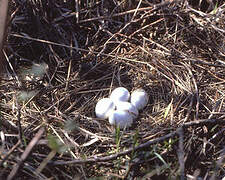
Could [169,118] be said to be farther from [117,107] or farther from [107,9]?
[107,9]

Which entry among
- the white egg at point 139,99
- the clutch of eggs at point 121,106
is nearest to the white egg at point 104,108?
the clutch of eggs at point 121,106

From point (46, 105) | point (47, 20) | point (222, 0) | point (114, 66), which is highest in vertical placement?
point (222, 0)

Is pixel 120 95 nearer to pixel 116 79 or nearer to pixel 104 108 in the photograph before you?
pixel 104 108

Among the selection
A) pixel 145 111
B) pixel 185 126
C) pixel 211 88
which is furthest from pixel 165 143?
pixel 211 88

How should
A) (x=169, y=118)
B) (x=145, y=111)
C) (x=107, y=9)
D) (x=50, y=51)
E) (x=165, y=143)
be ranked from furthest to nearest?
(x=107, y=9), (x=50, y=51), (x=145, y=111), (x=169, y=118), (x=165, y=143)

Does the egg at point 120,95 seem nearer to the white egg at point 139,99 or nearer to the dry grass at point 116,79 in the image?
the white egg at point 139,99

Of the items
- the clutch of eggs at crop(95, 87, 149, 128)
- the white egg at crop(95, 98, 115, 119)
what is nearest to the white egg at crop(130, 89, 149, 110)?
the clutch of eggs at crop(95, 87, 149, 128)

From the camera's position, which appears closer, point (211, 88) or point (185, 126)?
point (185, 126)

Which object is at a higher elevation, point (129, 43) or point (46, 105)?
point (129, 43)
